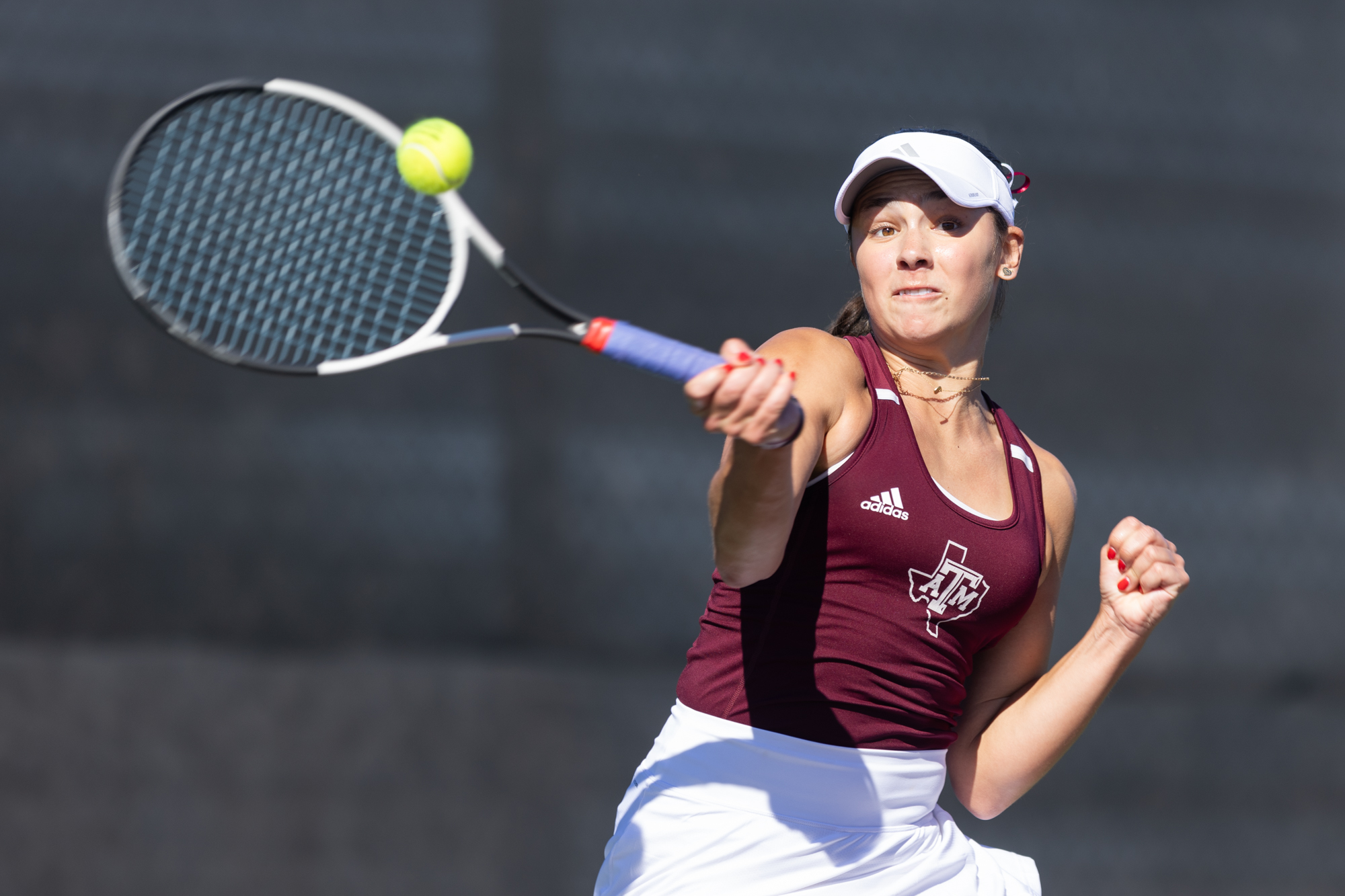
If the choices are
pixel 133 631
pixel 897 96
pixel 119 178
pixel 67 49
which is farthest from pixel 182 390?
pixel 897 96

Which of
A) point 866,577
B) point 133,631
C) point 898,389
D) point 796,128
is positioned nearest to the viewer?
point 866,577

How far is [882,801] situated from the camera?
1.33 metres

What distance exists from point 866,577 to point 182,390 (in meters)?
2.11

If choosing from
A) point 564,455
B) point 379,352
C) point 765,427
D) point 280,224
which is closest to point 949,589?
point 765,427

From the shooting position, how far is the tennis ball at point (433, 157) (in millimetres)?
1242

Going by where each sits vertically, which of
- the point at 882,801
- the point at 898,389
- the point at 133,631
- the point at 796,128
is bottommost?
the point at 133,631

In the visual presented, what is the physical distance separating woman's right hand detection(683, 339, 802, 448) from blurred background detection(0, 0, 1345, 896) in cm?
191

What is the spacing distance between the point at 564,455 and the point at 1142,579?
174 centimetres

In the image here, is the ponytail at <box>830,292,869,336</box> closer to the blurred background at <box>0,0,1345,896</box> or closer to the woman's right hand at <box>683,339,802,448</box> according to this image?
the woman's right hand at <box>683,339,802,448</box>

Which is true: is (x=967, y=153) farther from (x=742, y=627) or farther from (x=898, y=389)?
(x=742, y=627)

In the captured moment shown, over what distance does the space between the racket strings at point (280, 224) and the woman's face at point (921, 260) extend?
0.51 meters

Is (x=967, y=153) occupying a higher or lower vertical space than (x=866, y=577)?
higher

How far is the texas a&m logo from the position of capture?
1.28 metres

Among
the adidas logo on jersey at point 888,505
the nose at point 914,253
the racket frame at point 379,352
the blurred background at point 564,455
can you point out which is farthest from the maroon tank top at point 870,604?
the blurred background at point 564,455
